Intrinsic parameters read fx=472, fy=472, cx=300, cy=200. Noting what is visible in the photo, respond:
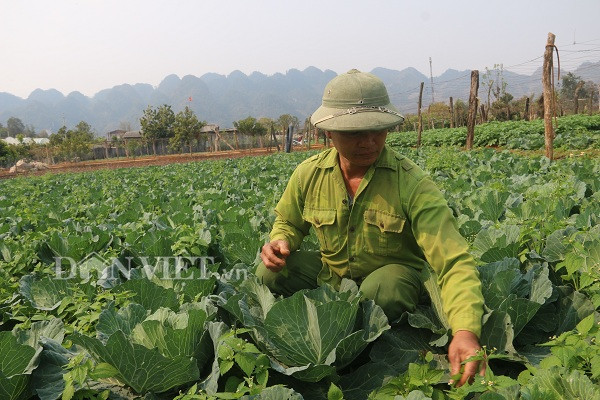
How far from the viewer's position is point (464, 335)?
Answer: 170 cm

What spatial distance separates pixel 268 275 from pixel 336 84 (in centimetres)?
105

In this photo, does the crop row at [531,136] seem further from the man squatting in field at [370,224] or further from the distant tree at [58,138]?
the distant tree at [58,138]

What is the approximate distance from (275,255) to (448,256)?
84 centimetres

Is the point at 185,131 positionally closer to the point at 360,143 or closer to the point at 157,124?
the point at 157,124

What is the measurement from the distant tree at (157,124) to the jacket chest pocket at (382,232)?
49.4 metres

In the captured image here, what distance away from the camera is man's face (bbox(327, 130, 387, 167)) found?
203cm

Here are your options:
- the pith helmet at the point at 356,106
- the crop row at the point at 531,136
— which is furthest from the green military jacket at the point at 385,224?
the crop row at the point at 531,136

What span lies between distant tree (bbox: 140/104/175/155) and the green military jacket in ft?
161

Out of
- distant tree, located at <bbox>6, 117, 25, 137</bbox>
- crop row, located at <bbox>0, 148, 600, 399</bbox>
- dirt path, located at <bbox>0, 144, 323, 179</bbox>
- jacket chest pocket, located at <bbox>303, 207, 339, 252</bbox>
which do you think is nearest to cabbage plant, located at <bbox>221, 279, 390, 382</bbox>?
crop row, located at <bbox>0, 148, 600, 399</bbox>

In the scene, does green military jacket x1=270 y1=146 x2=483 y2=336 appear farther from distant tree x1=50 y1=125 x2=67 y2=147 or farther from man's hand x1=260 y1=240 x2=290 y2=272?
distant tree x1=50 y1=125 x2=67 y2=147

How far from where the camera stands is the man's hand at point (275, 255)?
2285 millimetres

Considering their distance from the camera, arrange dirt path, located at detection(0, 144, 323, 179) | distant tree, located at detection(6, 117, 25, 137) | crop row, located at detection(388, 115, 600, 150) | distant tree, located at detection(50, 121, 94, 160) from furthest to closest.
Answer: distant tree, located at detection(6, 117, 25, 137) → distant tree, located at detection(50, 121, 94, 160) → dirt path, located at detection(0, 144, 323, 179) → crop row, located at detection(388, 115, 600, 150)

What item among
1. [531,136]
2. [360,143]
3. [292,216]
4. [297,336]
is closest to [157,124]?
[531,136]

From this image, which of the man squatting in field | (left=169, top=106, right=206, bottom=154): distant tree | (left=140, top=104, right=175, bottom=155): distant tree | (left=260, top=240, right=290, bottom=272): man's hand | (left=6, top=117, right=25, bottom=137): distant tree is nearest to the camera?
the man squatting in field
